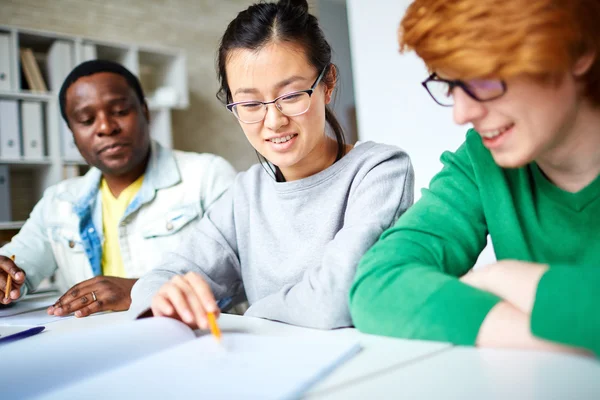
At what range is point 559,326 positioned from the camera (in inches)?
21.3

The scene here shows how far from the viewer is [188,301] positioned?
31.6 inches

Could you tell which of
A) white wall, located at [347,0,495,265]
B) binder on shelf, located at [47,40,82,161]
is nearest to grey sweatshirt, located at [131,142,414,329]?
white wall, located at [347,0,495,265]

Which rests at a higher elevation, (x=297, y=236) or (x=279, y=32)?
(x=279, y=32)

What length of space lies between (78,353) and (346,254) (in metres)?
0.45

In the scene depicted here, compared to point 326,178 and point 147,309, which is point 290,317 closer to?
point 147,309

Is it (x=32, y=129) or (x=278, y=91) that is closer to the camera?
(x=278, y=91)

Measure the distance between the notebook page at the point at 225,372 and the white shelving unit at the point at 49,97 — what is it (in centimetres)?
282

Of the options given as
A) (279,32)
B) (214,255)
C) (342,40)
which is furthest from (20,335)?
(342,40)

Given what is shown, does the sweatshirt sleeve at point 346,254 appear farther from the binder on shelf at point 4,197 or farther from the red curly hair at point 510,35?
the binder on shelf at point 4,197

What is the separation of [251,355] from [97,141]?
4.96 ft

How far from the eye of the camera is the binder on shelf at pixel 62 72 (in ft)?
10.6

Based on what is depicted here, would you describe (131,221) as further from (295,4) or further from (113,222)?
(295,4)

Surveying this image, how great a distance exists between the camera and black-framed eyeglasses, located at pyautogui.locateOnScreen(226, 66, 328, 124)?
3.55 ft

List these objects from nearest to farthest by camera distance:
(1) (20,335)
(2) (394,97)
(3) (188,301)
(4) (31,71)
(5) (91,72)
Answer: (3) (188,301), (1) (20,335), (5) (91,72), (2) (394,97), (4) (31,71)
